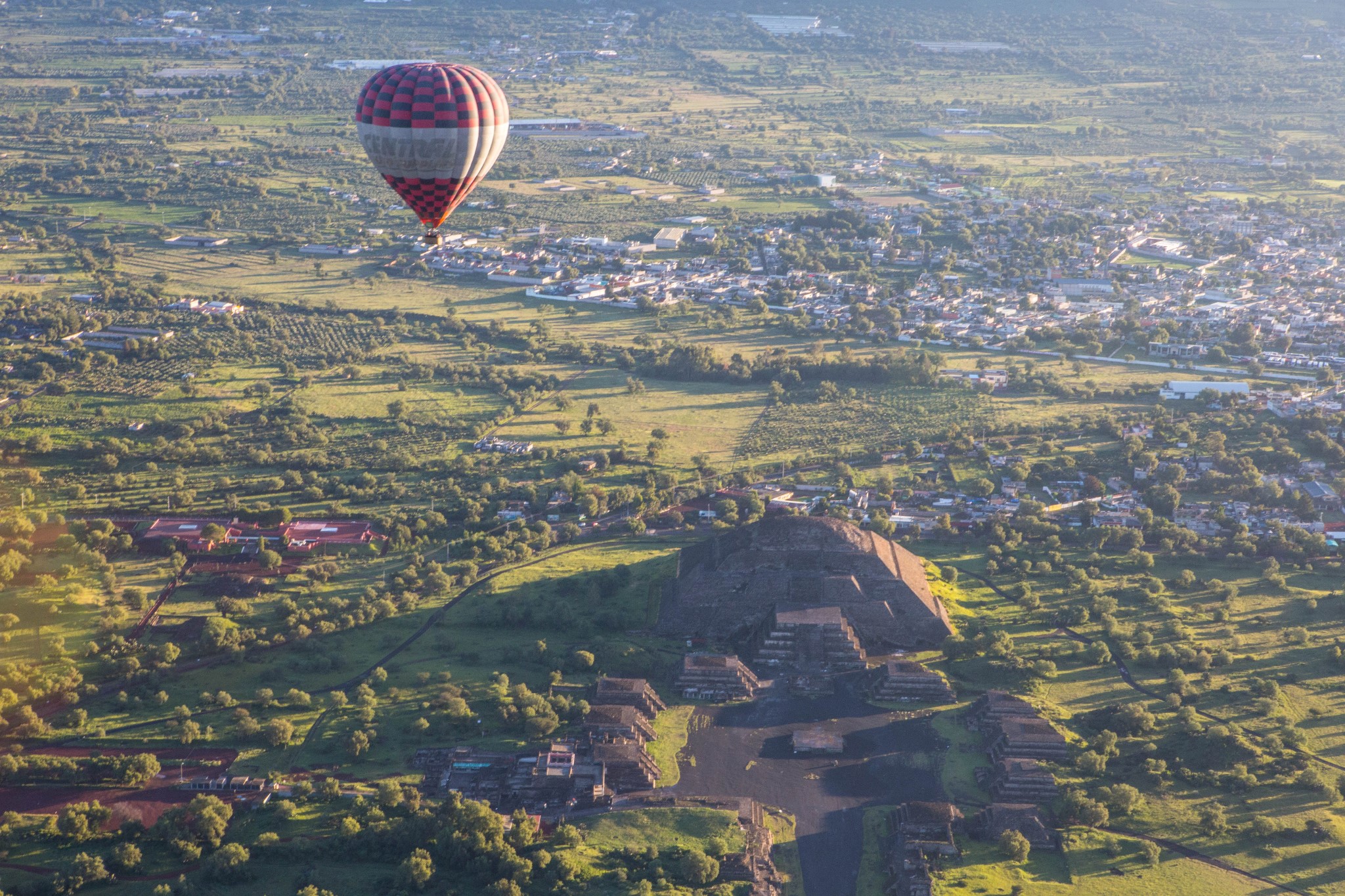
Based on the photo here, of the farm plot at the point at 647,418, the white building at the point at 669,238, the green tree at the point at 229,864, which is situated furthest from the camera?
the white building at the point at 669,238

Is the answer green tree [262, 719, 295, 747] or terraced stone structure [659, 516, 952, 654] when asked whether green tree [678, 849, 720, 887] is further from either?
green tree [262, 719, 295, 747]

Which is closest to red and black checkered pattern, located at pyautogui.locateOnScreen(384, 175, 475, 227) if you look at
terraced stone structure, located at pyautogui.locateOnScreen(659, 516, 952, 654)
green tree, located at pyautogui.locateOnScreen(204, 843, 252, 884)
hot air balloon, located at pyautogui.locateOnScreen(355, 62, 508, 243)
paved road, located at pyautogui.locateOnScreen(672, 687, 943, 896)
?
hot air balloon, located at pyautogui.locateOnScreen(355, 62, 508, 243)

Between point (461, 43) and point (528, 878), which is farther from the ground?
point (461, 43)

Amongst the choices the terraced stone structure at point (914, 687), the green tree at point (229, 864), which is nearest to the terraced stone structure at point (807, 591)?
the terraced stone structure at point (914, 687)

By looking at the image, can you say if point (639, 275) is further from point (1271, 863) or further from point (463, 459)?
point (1271, 863)

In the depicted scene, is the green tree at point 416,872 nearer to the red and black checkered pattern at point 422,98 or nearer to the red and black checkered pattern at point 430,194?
the red and black checkered pattern at point 430,194

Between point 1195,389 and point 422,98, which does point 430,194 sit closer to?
point 422,98

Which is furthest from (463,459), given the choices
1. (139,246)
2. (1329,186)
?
(1329,186)
